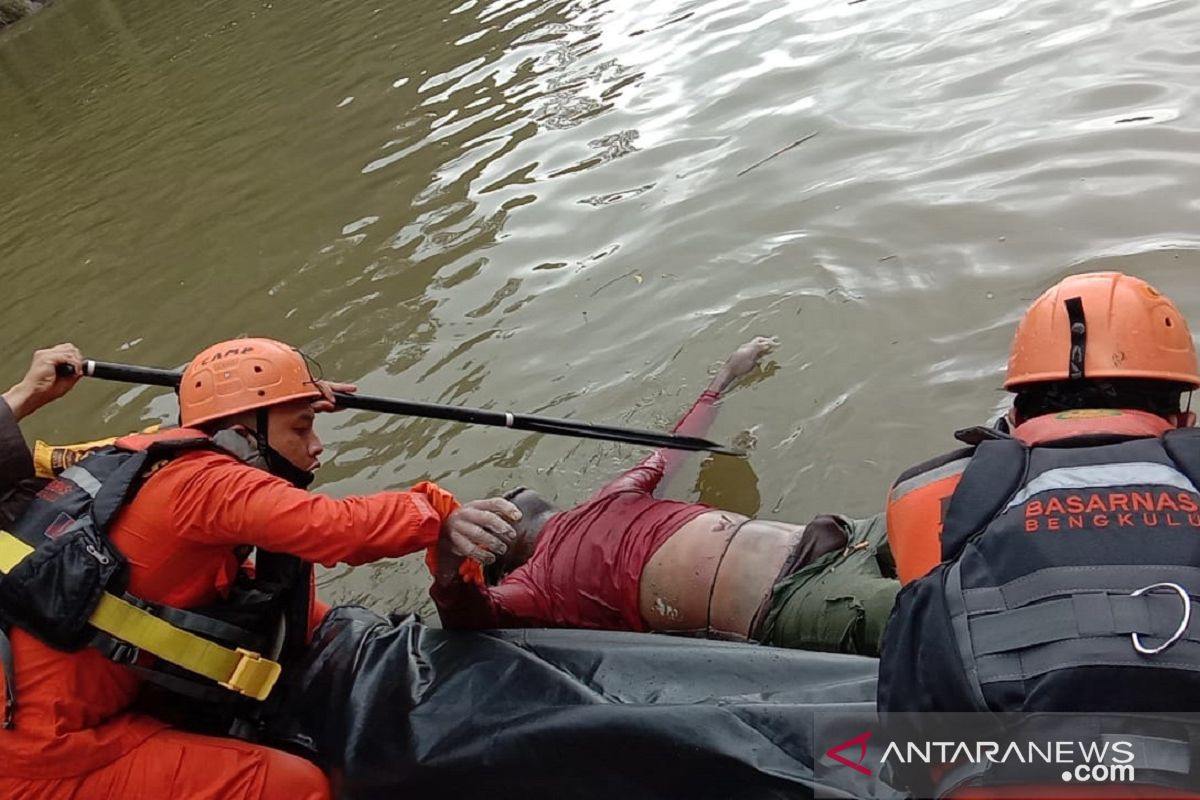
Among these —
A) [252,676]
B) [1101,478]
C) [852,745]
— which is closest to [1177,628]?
[1101,478]

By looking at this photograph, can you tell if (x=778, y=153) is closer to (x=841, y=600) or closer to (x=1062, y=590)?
(x=841, y=600)

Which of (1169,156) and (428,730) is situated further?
(1169,156)

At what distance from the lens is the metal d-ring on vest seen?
1.82 m

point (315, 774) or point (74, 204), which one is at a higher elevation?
point (74, 204)

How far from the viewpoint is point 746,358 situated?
5555 mm

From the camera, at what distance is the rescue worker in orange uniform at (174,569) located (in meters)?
3.20

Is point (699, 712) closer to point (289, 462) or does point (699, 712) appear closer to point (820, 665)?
point (820, 665)

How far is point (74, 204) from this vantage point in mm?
11727

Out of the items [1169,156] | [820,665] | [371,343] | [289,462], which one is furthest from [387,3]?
[820,665]

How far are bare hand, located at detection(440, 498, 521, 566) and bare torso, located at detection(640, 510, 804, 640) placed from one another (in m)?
0.90

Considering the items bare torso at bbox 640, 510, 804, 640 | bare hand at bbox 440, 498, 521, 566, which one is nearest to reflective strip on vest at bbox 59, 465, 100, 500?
bare hand at bbox 440, 498, 521, 566

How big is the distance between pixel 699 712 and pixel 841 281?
12.6ft

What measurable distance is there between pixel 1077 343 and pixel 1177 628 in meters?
0.91

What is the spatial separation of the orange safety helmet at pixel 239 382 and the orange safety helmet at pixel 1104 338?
251 cm
